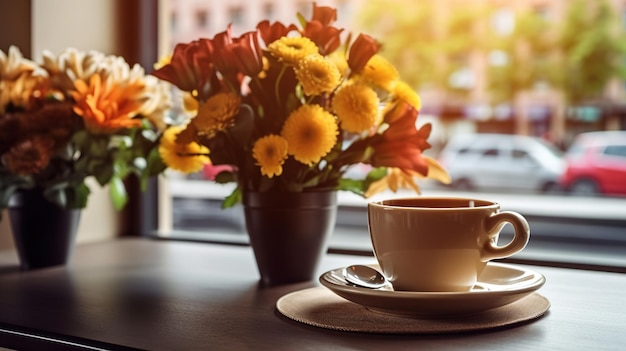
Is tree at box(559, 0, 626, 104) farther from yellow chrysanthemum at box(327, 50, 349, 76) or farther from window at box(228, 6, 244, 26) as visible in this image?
yellow chrysanthemum at box(327, 50, 349, 76)

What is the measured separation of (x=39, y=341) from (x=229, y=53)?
1.13 feet

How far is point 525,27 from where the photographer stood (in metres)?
5.88

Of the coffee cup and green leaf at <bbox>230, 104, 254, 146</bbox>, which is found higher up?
green leaf at <bbox>230, 104, 254, 146</bbox>

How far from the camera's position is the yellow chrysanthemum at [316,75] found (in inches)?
29.6

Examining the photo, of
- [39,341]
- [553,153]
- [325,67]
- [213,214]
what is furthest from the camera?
[553,153]

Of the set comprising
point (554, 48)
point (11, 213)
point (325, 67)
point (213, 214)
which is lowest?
point (213, 214)

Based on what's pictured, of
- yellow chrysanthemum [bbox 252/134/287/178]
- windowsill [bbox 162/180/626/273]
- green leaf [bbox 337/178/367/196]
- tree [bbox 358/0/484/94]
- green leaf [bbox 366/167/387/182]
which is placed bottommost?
windowsill [bbox 162/180/626/273]

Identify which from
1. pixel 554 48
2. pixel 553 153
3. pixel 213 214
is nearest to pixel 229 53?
pixel 213 214

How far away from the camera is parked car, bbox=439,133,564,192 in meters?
5.17

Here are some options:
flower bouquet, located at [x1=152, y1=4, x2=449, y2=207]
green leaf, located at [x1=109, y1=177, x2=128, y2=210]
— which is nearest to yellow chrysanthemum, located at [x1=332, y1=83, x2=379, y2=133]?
flower bouquet, located at [x1=152, y1=4, x2=449, y2=207]

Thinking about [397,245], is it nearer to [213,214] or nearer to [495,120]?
[213,214]

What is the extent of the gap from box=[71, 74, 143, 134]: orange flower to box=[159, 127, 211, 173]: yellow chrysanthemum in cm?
7

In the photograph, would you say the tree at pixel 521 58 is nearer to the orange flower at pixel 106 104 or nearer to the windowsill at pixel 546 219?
the windowsill at pixel 546 219

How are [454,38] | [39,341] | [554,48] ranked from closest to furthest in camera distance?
1. [39,341]
2. [554,48]
3. [454,38]
